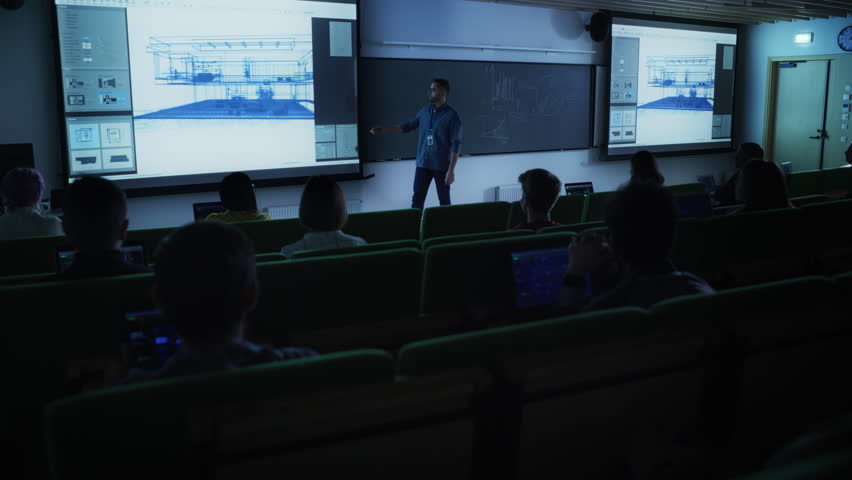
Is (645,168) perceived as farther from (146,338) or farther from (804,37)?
(804,37)

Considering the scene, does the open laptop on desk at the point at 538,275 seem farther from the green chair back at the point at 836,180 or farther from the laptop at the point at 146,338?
the green chair back at the point at 836,180

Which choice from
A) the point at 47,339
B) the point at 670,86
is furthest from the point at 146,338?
the point at 670,86

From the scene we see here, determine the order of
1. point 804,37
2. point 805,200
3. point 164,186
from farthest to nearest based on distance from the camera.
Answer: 1. point 804,37
2. point 164,186
3. point 805,200

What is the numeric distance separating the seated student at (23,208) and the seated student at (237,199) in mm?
Result: 954

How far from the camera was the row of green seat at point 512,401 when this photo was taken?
1159 millimetres

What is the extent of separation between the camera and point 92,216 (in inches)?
97.3

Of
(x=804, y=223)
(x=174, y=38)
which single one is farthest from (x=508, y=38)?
(x=804, y=223)

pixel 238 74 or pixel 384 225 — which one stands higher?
pixel 238 74

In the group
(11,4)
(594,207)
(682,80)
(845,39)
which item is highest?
(845,39)

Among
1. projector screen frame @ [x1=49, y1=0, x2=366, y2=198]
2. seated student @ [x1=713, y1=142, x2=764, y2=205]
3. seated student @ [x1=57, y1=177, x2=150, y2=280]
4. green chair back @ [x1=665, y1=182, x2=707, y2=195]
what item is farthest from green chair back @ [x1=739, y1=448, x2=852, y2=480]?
projector screen frame @ [x1=49, y1=0, x2=366, y2=198]

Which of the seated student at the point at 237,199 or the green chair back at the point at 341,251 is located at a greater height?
the seated student at the point at 237,199

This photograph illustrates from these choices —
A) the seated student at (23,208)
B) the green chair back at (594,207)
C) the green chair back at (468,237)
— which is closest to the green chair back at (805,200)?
the green chair back at (594,207)

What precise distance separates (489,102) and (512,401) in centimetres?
722

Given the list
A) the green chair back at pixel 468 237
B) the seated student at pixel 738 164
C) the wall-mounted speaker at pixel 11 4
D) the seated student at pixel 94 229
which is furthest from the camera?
the seated student at pixel 738 164
